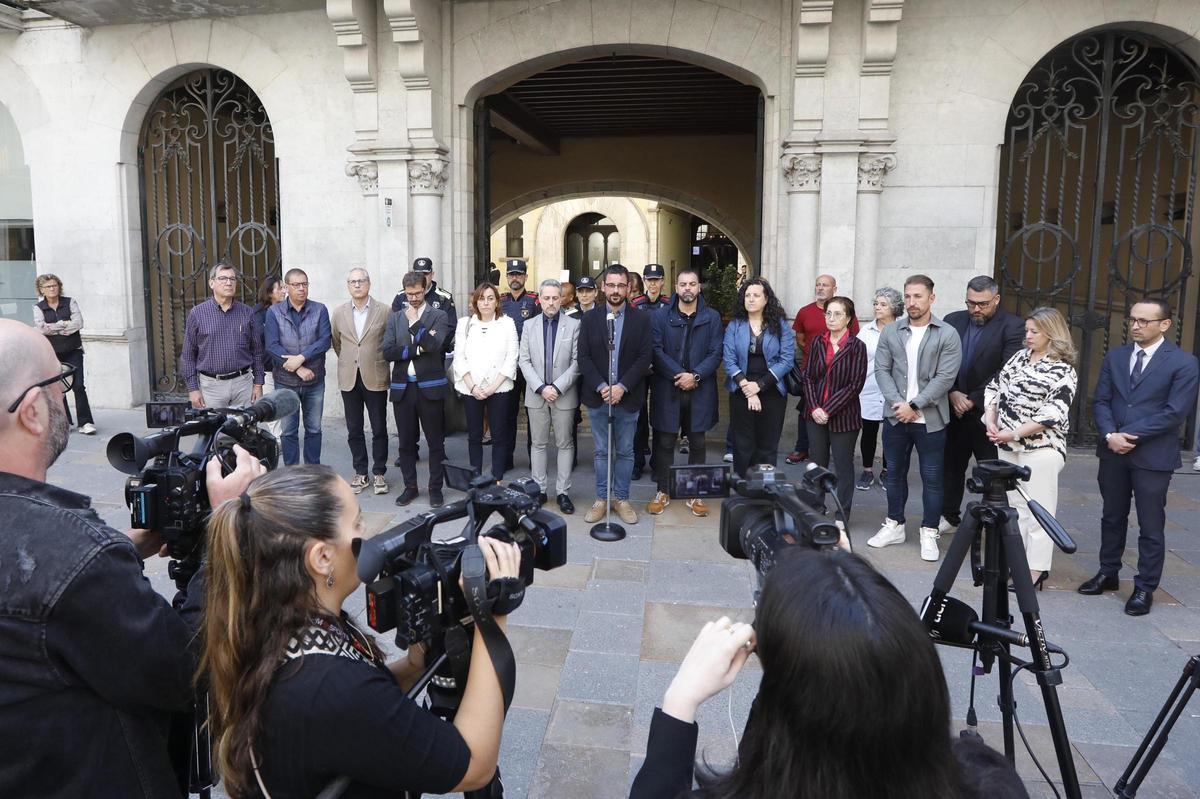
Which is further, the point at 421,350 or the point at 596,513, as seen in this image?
the point at 421,350

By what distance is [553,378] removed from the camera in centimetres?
698

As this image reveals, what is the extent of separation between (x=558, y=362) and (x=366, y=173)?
379 centimetres

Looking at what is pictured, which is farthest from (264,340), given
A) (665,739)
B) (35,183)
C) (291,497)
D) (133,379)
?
(665,739)

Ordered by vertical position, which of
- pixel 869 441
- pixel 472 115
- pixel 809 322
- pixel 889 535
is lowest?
pixel 889 535

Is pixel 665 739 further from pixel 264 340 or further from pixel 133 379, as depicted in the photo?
pixel 133 379

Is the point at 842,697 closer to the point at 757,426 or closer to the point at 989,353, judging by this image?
the point at 989,353

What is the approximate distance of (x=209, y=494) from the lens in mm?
2307

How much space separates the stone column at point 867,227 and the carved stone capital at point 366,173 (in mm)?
4888

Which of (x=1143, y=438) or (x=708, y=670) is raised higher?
(x=708, y=670)

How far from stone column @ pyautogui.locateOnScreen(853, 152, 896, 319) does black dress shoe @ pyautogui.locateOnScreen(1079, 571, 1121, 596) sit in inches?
153

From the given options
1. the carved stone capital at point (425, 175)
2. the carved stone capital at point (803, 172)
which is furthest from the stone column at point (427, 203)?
the carved stone capital at point (803, 172)

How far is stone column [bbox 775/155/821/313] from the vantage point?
8.69 m

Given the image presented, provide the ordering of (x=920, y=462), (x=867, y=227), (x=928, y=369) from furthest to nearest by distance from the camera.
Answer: (x=867, y=227) < (x=920, y=462) < (x=928, y=369)

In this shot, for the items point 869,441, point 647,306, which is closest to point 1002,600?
point 647,306
